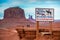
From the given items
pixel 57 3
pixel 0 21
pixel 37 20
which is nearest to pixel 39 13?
pixel 37 20

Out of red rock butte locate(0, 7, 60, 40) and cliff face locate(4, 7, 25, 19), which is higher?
cliff face locate(4, 7, 25, 19)

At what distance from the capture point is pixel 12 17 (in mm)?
7445

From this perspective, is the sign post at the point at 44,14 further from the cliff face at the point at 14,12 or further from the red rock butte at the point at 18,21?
the cliff face at the point at 14,12

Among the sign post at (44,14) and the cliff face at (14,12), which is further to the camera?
the cliff face at (14,12)

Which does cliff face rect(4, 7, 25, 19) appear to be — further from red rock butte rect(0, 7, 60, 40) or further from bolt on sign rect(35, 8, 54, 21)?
bolt on sign rect(35, 8, 54, 21)

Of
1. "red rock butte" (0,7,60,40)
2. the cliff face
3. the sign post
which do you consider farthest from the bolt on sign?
the cliff face

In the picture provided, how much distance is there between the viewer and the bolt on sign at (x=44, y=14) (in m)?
7.21

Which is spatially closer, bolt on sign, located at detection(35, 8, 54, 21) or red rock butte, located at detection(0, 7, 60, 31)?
bolt on sign, located at detection(35, 8, 54, 21)

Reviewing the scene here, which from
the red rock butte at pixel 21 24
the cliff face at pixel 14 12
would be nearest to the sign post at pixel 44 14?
the red rock butte at pixel 21 24

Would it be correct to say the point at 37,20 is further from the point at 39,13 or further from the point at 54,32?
the point at 54,32

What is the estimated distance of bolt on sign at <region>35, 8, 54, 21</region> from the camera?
7207 millimetres

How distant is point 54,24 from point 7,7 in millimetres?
1646

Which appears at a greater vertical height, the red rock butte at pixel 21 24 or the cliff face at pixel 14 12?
the cliff face at pixel 14 12

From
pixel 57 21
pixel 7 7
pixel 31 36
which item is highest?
pixel 7 7
